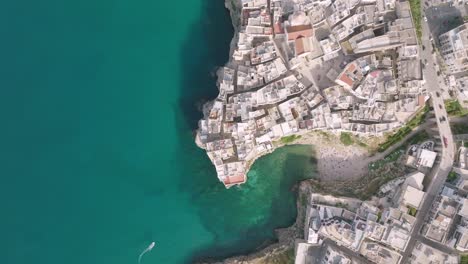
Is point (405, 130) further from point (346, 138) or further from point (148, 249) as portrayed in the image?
point (148, 249)

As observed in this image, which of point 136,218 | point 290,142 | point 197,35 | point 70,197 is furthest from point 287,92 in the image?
point 70,197

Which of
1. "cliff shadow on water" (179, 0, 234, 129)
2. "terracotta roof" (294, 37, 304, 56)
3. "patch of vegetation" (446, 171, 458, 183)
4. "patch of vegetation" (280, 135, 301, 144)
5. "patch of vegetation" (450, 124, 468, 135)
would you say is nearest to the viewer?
"terracotta roof" (294, 37, 304, 56)

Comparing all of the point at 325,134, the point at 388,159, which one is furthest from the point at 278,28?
the point at 388,159

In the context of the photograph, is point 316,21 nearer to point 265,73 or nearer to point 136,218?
point 265,73

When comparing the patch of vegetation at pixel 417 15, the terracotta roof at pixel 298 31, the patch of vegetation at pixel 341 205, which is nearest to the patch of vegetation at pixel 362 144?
the patch of vegetation at pixel 341 205

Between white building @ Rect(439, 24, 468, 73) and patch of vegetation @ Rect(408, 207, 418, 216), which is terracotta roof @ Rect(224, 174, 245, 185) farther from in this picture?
white building @ Rect(439, 24, 468, 73)

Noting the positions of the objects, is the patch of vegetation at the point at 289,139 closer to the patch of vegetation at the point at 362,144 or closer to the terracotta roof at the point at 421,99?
the patch of vegetation at the point at 362,144

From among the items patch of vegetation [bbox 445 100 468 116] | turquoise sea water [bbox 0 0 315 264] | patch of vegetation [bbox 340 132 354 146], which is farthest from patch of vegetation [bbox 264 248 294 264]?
patch of vegetation [bbox 445 100 468 116]
